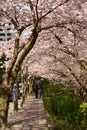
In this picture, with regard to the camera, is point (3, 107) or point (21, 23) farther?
point (21, 23)

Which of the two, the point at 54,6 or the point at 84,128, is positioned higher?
the point at 54,6

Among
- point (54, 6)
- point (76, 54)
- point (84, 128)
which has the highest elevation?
point (54, 6)

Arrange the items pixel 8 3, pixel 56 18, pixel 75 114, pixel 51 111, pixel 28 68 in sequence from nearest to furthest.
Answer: pixel 8 3 → pixel 56 18 → pixel 75 114 → pixel 51 111 → pixel 28 68

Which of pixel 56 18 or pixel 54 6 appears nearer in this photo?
pixel 54 6

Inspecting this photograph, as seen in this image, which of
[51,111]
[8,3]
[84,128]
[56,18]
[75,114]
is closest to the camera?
[84,128]

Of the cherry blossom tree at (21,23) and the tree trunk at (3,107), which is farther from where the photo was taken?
the cherry blossom tree at (21,23)

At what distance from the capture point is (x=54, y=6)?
1279cm

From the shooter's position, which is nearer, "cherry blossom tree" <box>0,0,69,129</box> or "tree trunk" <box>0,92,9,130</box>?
"tree trunk" <box>0,92,9,130</box>

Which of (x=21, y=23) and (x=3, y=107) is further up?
(x=21, y=23)

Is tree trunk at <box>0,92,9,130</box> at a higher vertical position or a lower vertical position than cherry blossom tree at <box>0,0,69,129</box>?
lower

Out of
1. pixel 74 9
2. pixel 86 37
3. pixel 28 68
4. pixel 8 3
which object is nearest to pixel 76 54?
pixel 86 37

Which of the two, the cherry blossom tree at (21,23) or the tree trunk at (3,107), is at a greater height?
the cherry blossom tree at (21,23)

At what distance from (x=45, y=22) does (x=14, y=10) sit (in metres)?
1.78

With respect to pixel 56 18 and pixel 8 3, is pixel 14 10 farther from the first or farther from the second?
pixel 56 18
